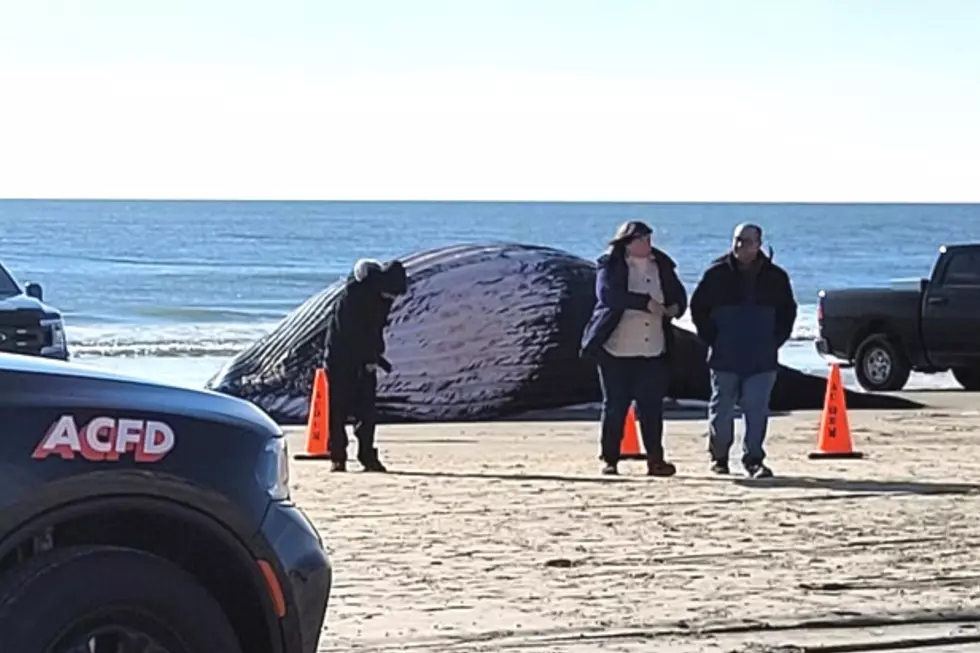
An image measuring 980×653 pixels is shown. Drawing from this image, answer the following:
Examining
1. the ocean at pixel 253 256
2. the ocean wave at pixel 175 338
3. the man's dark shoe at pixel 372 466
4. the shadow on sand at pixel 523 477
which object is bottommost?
the ocean at pixel 253 256

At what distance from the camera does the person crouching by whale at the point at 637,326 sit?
13.0 meters

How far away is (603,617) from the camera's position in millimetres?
8203

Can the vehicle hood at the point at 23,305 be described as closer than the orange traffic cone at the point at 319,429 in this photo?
No

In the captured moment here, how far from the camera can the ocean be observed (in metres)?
37.9

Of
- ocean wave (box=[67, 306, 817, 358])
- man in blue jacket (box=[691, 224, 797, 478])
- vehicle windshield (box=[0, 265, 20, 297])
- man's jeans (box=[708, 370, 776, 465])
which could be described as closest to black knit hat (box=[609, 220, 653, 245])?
man in blue jacket (box=[691, 224, 797, 478])

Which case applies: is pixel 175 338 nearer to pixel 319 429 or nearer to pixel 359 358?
pixel 319 429

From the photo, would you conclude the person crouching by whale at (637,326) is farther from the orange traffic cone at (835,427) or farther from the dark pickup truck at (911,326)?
the dark pickup truck at (911,326)

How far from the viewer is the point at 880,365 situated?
23484 millimetres

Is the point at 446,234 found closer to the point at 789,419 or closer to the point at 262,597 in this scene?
the point at 789,419

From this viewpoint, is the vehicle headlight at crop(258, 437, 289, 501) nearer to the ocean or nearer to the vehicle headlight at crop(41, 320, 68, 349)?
the vehicle headlight at crop(41, 320, 68, 349)

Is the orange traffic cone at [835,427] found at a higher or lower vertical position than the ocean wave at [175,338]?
higher

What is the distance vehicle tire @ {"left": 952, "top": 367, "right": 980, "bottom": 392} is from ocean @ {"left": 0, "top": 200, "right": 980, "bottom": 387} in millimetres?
719

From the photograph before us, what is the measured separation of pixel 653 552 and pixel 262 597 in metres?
4.50

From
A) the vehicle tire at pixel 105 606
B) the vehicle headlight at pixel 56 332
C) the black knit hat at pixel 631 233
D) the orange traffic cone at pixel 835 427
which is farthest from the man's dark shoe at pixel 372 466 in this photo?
the vehicle tire at pixel 105 606
